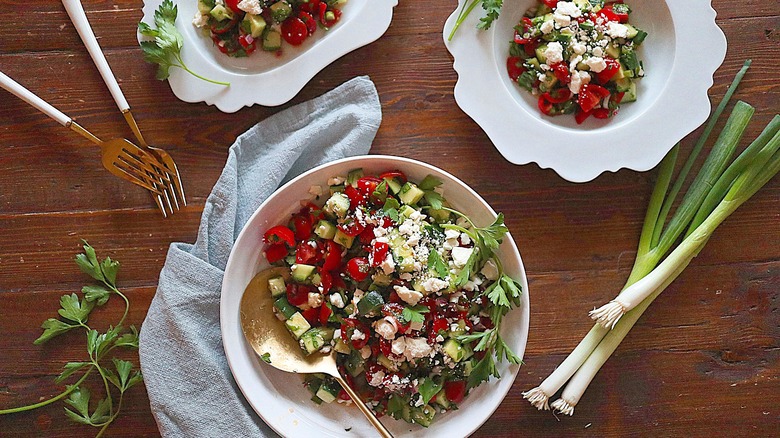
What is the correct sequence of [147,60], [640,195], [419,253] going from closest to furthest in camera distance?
1. [419,253]
2. [147,60]
3. [640,195]

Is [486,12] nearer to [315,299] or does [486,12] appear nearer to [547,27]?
[547,27]

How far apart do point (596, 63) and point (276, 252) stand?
4.21 ft

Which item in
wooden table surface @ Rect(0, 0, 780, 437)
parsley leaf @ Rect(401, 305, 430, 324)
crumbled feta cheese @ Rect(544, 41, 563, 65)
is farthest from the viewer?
wooden table surface @ Rect(0, 0, 780, 437)

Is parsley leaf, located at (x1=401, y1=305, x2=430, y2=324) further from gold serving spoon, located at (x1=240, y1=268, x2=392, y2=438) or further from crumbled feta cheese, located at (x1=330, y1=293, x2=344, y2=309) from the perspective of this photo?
gold serving spoon, located at (x1=240, y1=268, x2=392, y2=438)

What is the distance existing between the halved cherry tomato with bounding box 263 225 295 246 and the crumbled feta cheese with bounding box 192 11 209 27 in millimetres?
801

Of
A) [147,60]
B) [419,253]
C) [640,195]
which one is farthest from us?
[640,195]

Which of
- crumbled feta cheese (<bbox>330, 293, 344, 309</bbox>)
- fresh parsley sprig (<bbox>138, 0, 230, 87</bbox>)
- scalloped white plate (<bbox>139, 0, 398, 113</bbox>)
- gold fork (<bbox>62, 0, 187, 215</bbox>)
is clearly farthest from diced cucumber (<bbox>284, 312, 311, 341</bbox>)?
fresh parsley sprig (<bbox>138, 0, 230, 87</bbox>)

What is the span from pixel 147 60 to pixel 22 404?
4.62 feet

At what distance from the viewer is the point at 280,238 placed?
2.29m

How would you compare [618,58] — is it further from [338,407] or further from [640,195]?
[338,407]

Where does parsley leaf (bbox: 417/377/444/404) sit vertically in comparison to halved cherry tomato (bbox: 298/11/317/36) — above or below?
below

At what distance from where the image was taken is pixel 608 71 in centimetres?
238

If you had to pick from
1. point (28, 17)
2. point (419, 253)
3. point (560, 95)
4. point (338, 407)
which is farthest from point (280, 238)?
point (28, 17)

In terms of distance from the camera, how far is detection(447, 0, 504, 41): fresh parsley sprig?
90.7 inches
